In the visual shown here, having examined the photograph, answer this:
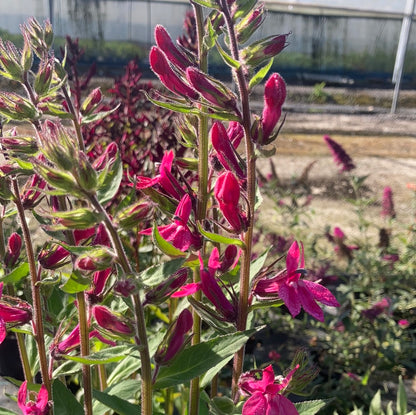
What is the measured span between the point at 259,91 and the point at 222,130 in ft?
31.3

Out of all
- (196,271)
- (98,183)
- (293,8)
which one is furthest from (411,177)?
(293,8)

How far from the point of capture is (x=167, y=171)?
882 millimetres

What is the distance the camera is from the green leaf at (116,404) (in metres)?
0.85

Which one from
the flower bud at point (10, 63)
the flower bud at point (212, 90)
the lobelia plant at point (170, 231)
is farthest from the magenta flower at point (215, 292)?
the flower bud at point (10, 63)

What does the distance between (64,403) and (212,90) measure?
1.90ft

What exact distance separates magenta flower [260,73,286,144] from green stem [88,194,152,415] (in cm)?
26

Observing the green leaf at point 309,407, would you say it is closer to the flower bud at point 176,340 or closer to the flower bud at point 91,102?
the flower bud at point 176,340

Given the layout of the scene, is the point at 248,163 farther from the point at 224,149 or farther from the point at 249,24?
the point at 249,24

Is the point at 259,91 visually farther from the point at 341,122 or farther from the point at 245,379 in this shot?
the point at 245,379

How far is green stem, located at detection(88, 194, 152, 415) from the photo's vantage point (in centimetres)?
65

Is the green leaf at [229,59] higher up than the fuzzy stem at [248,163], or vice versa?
the green leaf at [229,59]

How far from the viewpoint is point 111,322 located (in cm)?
73

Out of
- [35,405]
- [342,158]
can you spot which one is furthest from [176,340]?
[342,158]

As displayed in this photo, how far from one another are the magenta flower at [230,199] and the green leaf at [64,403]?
42cm
